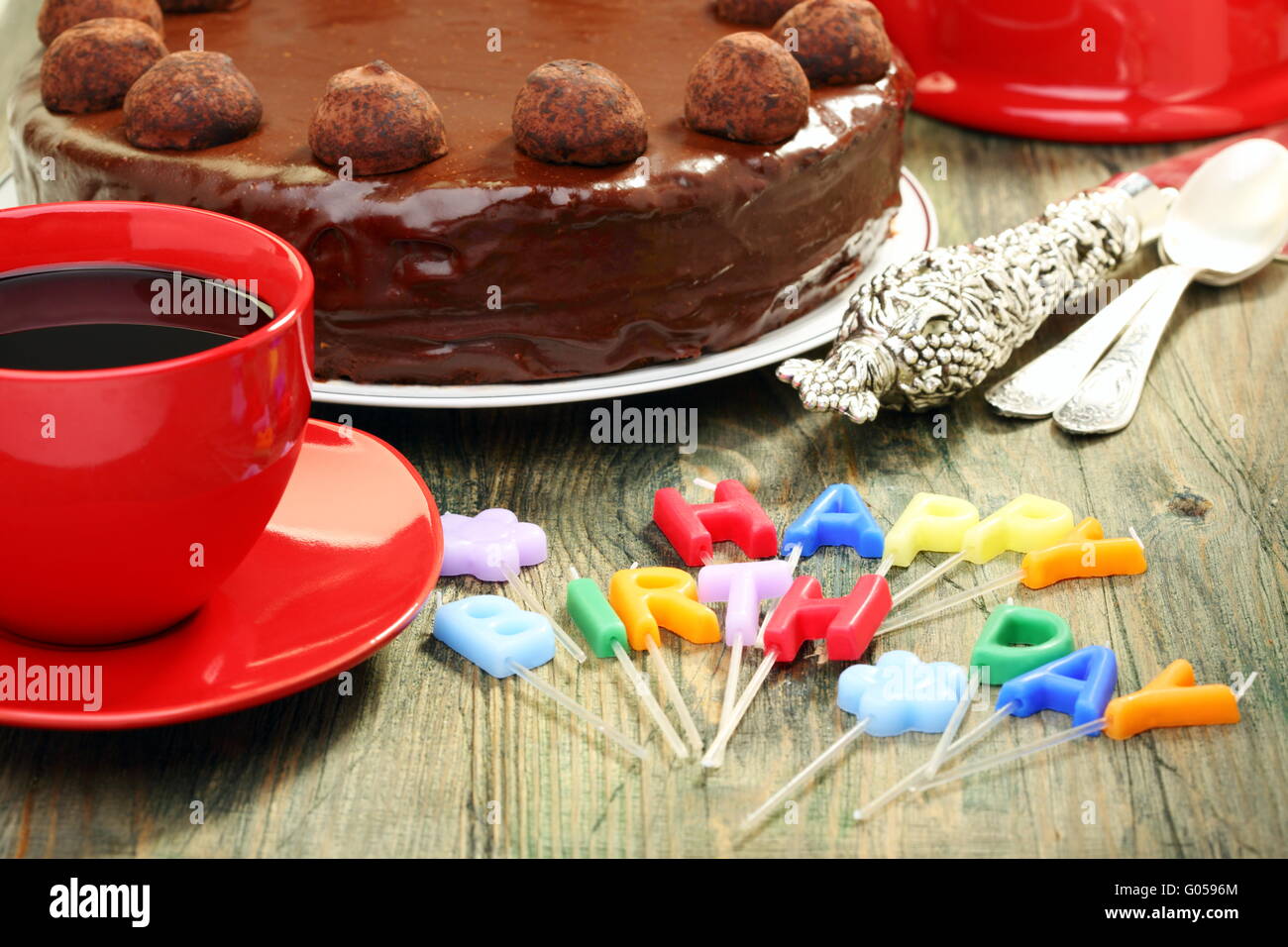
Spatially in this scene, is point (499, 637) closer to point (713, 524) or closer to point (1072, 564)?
point (713, 524)

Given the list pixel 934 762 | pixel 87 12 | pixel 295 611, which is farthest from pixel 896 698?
pixel 87 12

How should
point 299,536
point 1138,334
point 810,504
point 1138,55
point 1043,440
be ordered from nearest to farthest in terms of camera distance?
point 299,536 < point 810,504 < point 1043,440 < point 1138,334 < point 1138,55

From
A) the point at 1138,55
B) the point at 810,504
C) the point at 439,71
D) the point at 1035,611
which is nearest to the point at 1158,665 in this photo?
the point at 1035,611

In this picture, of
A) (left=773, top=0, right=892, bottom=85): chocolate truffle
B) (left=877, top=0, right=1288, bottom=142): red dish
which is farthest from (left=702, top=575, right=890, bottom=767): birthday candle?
(left=877, top=0, right=1288, bottom=142): red dish

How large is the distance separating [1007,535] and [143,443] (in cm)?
71

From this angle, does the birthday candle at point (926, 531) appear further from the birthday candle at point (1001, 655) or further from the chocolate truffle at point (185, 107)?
the chocolate truffle at point (185, 107)

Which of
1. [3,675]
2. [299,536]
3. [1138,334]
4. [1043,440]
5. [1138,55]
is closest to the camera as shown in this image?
[3,675]

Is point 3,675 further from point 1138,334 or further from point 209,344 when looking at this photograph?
point 1138,334

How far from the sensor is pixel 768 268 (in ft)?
4.54

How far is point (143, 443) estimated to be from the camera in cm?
84

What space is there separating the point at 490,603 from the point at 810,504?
0.32 metres

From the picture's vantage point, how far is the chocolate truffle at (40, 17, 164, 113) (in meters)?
1.39

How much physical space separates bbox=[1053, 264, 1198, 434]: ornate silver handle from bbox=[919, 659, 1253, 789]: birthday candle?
1.36ft

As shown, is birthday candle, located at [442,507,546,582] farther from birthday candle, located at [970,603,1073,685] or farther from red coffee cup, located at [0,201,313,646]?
birthday candle, located at [970,603,1073,685]
